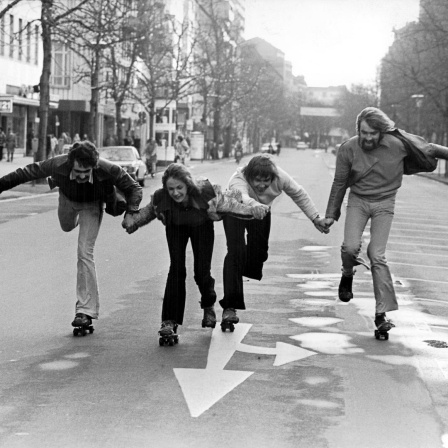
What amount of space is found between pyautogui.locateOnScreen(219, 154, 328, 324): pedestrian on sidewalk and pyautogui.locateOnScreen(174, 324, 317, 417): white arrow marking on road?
0.31 metres

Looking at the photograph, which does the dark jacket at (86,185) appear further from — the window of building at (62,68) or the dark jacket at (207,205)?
the window of building at (62,68)

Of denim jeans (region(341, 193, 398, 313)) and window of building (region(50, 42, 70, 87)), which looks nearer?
denim jeans (region(341, 193, 398, 313))

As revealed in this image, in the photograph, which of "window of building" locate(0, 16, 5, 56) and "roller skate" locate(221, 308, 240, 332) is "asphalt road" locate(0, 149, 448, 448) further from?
"window of building" locate(0, 16, 5, 56)

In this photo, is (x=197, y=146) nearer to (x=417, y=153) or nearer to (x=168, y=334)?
(x=417, y=153)

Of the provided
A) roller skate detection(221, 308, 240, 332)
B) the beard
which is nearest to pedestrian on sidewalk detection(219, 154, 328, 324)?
roller skate detection(221, 308, 240, 332)

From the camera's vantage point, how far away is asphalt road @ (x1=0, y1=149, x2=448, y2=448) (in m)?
5.83

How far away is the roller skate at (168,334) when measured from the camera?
833cm

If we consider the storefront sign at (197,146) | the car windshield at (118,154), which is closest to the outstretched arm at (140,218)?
Result: the car windshield at (118,154)

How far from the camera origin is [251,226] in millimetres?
9055

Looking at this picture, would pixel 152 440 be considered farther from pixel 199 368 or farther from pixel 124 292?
pixel 124 292

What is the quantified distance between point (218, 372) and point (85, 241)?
201cm

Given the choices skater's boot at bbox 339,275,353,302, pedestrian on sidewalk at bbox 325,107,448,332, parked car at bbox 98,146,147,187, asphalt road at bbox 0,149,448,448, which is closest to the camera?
asphalt road at bbox 0,149,448,448

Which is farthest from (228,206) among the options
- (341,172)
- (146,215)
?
(341,172)

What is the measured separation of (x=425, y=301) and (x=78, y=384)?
5135 millimetres
